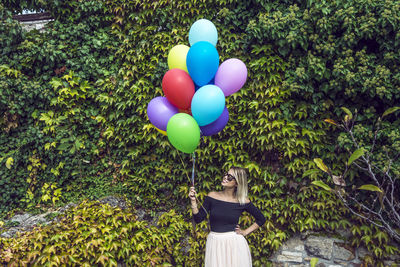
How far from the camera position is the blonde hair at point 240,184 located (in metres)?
2.80

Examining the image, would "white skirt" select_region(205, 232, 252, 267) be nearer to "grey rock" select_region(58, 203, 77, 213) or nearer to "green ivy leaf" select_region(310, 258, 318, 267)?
"green ivy leaf" select_region(310, 258, 318, 267)

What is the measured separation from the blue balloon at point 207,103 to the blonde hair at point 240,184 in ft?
1.83

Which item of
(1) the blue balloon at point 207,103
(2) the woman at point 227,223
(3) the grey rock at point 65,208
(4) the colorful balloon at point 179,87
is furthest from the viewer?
(3) the grey rock at point 65,208

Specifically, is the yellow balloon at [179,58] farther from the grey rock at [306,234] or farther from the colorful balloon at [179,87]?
the grey rock at [306,234]

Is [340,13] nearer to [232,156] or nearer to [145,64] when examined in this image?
[232,156]

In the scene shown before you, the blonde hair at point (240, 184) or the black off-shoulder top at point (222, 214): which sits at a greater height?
the blonde hair at point (240, 184)

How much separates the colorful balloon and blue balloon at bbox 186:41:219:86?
0.24 ft

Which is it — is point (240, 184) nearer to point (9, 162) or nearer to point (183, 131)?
point (183, 131)

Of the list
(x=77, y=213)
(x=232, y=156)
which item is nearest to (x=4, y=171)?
(x=77, y=213)

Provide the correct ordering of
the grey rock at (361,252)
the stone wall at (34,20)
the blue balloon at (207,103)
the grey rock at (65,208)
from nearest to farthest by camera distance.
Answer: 1. the blue balloon at (207,103)
2. the grey rock at (361,252)
3. the grey rock at (65,208)
4. the stone wall at (34,20)

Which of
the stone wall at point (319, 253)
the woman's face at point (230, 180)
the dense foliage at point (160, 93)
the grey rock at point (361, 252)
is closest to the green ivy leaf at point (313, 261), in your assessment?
the stone wall at point (319, 253)

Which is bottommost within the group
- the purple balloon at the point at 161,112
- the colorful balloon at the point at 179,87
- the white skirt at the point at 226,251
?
the white skirt at the point at 226,251

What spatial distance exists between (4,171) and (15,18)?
2410mm

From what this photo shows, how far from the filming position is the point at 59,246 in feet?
9.91
